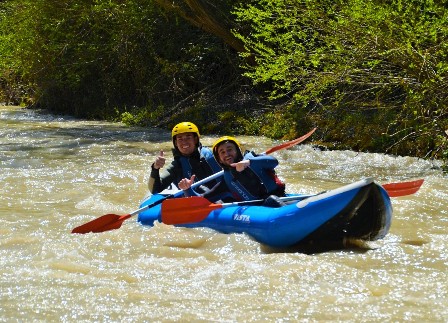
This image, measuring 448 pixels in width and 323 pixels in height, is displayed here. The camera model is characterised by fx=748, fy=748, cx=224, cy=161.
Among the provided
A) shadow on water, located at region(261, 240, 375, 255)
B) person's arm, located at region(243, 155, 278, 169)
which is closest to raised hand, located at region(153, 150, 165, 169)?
person's arm, located at region(243, 155, 278, 169)

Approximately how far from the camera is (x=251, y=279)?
4.57 metres

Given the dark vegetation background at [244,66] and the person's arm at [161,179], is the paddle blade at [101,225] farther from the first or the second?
the dark vegetation background at [244,66]

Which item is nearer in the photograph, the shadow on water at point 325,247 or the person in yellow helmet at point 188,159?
the shadow on water at point 325,247

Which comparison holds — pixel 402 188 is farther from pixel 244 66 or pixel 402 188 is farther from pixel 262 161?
pixel 244 66

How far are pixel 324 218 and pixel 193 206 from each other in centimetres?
114

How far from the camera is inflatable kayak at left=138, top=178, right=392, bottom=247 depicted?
5.12 metres

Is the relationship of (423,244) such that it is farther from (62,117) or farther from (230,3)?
(62,117)

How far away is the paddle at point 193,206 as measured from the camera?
5797mm

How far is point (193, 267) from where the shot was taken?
490cm

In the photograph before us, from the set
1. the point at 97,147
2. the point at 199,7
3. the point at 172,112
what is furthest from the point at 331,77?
the point at 172,112

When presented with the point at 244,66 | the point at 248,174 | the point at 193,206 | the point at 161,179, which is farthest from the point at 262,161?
the point at 244,66

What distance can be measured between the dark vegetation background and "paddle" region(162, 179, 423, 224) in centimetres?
198

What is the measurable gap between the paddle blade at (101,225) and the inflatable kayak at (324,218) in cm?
94

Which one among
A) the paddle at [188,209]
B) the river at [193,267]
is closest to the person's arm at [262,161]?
the paddle at [188,209]
